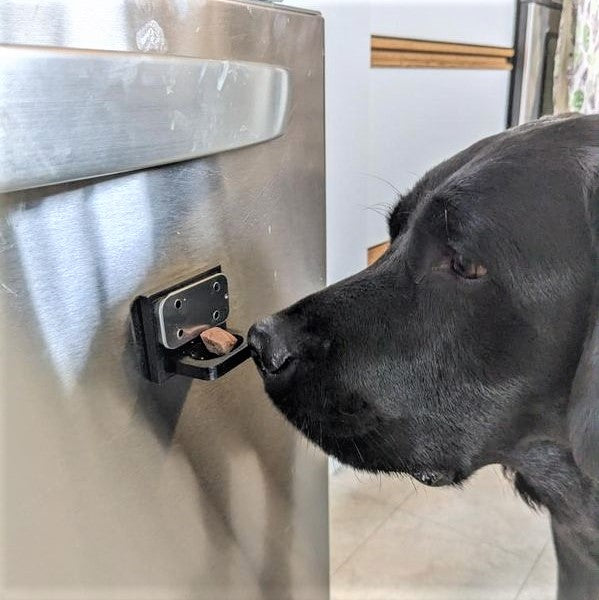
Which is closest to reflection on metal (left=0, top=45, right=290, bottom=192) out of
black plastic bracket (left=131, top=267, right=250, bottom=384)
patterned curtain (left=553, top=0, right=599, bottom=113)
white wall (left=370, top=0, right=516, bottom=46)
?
black plastic bracket (left=131, top=267, right=250, bottom=384)

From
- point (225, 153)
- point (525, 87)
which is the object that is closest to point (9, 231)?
point (225, 153)

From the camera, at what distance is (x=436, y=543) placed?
1260 millimetres

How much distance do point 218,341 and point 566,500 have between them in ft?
1.67

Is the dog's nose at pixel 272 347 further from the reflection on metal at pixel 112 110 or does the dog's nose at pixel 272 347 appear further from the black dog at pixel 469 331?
the reflection on metal at pixel 112 110

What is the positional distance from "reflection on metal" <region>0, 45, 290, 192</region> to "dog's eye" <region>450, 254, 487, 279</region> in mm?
237

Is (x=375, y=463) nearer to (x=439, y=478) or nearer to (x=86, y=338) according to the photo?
(x=439, y=478)

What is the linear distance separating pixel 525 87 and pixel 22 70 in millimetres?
1838

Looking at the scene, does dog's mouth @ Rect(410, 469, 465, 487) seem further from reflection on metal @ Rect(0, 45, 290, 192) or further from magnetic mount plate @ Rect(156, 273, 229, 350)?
reflection on metal @ Rect(0, 45, 290, 192)

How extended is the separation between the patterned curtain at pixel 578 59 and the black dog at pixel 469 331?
1.25 m

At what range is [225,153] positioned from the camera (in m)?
0.56

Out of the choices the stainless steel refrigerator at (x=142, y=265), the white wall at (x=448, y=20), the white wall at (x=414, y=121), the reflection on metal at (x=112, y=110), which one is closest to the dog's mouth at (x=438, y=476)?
the stainless steel refrigerator at (x=142, y=265)

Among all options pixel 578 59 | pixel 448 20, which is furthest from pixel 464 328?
pixel 578 59

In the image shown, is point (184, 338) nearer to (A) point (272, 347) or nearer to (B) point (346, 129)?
(A) point (272, 347)

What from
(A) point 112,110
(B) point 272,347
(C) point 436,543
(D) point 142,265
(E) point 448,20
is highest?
(E) point 448,20
